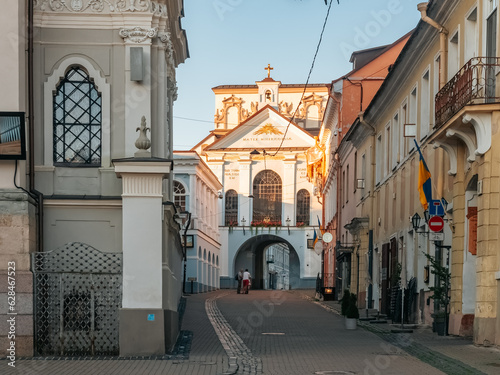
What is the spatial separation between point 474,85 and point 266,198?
55.6 metres

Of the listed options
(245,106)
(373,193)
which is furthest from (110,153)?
(245,106)

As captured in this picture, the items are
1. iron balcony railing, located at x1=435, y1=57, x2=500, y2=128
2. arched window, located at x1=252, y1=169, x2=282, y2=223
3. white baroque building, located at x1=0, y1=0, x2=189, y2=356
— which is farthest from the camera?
arched window, located at x1=252, y1=169, x2=282, y2=223

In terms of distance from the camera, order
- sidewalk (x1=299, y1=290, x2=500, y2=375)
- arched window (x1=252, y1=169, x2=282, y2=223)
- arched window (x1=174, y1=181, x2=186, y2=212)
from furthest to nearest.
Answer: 1. arched window (x1=252, y1=169, x2=282, y2=223)
2. arched window (x1=174, y1=181, x2=186, y2=212)
3. sidewalk (x1=299, y1=290, x2=500, y2=375)

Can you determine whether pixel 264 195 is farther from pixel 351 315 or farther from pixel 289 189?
pixel 351 315

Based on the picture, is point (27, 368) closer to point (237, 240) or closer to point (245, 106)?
point (237, 240)

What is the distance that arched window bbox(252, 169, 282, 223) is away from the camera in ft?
238

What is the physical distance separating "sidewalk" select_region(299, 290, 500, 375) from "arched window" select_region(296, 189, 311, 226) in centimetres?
4965

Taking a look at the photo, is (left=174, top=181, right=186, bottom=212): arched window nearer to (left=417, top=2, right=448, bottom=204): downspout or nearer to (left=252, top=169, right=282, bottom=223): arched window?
(left=252, top=169, right=282, bottom=223): arched window

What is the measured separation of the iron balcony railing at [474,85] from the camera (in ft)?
55.4

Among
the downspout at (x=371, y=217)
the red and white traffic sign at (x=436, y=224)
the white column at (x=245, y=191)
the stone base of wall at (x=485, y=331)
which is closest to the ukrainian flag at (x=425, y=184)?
the red and white traffic sign at (x=436, y=224)

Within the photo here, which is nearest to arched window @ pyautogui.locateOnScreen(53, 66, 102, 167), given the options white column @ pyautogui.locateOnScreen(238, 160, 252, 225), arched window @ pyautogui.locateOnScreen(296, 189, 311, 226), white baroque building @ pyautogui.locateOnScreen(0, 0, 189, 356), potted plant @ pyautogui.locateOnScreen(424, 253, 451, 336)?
white baroque building @ pyautogui.locateOnScreen(0, 0, 189, 356)

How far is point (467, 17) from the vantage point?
63.3 ft

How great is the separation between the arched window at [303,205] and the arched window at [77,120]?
55.3 meters

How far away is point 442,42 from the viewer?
2145 centimetres
